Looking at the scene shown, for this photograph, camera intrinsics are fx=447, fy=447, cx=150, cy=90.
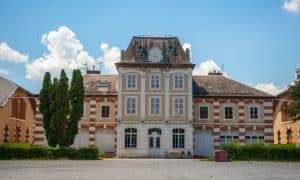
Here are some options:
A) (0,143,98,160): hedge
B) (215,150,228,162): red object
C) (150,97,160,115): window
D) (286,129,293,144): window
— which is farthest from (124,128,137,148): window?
(286,129,293,144): window

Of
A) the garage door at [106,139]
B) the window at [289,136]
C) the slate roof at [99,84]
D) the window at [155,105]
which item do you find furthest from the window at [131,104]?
the window at [289,136]

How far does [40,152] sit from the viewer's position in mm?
33156

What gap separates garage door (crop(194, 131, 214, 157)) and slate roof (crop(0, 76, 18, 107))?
18.8 m

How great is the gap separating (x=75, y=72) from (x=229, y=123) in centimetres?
1671

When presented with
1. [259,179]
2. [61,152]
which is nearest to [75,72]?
[61,152]

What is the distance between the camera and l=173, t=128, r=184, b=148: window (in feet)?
141

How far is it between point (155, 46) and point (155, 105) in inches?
233

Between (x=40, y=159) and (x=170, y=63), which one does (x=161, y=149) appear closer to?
(x=170, y=63)

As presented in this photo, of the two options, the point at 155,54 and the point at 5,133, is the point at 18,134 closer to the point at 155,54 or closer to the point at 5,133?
the point at 5,133

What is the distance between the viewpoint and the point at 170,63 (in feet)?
144

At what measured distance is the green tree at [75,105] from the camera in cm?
3650

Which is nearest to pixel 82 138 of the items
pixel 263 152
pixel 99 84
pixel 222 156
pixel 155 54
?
pixel 99 84

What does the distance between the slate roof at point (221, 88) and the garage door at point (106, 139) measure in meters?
9.43

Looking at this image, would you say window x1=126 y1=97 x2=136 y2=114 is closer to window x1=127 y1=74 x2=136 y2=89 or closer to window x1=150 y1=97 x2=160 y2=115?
window x1=127 y1=74 x2=136 y2=89
